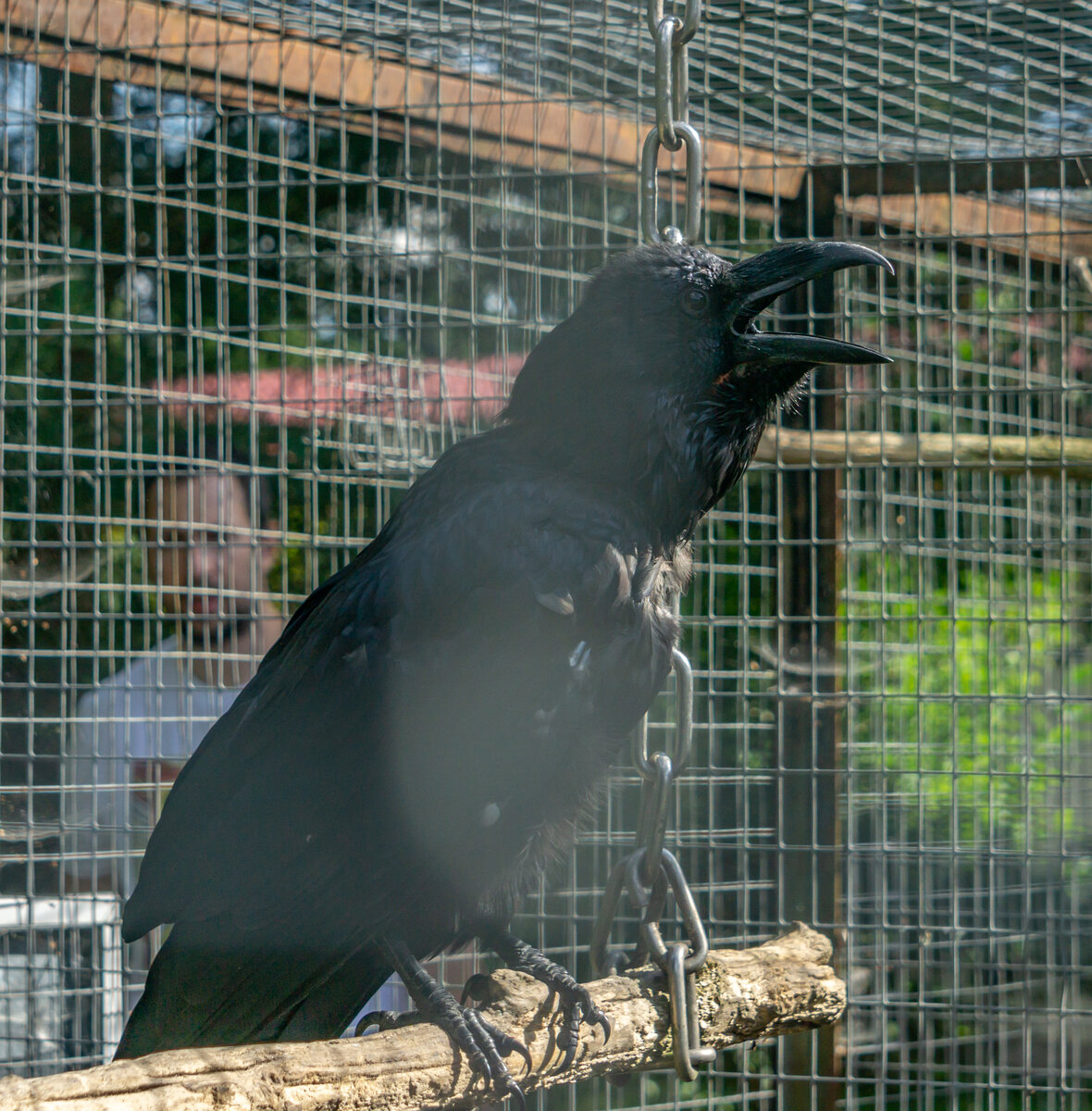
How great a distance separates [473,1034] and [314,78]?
2.02m

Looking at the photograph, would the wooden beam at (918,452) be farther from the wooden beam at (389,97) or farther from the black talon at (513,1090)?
the black talon at (513,1090)

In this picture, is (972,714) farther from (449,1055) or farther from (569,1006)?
(449,1055)

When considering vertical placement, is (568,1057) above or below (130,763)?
below

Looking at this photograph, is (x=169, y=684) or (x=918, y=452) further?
(x=169, y=684)

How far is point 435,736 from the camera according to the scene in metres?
1.55

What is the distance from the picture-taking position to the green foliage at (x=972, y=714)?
2883 millimetres

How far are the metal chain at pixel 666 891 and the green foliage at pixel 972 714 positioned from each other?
134 centimetres

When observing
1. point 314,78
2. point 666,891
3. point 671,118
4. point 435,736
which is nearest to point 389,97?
point 314,78

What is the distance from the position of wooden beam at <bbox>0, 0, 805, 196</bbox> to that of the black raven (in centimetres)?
105

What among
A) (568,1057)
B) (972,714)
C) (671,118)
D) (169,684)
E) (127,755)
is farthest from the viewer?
(972,714)

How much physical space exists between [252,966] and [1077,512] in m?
2.90

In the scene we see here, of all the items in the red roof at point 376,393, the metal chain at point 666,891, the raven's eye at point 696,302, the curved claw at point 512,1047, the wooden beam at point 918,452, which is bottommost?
the curved claw at point 512,1047

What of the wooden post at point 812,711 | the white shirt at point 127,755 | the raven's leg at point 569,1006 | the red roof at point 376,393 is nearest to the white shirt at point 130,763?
the white shirt at point 127,755

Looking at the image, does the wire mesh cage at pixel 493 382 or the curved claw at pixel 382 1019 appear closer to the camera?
the curved claw at pixel 382 1019
